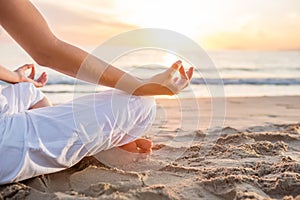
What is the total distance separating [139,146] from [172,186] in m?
0.64

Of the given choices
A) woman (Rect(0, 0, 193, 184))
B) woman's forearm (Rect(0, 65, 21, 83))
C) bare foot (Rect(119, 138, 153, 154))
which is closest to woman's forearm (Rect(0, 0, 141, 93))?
woman (Rect(0, 0, 193, 184))

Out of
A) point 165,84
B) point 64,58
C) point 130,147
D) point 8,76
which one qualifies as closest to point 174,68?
point 165,84

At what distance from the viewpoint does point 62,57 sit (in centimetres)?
205

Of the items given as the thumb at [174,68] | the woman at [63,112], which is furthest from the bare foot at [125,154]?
the thumb at [174,68]

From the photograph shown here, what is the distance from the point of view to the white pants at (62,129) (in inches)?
76.7

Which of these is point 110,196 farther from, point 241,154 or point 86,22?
point 86,22

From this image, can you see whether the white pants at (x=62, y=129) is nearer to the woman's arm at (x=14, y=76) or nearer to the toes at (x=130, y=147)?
the woman's arm at (x=14, y=76)

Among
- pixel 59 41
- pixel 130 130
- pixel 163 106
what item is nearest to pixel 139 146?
pixel 130 130

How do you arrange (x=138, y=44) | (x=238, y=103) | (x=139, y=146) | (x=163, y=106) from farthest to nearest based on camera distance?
(x=238, y=103)
(x=163, y=106)
(x=139, y=146)
(x=138, y=44)

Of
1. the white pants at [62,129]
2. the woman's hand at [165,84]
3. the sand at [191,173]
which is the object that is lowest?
the sand at [191,173]

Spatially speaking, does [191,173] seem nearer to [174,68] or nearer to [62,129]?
[174,68]

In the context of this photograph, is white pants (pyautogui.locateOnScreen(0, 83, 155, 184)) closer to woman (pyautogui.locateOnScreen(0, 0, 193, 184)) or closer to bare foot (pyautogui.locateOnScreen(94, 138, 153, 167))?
woman (pyautogui.locateOnScreen(0, 0, 193, 184))

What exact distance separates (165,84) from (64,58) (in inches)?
19.0

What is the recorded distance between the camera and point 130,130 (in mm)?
2297
